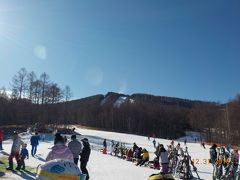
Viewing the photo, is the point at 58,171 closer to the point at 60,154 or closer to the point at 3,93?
the point at 60,154

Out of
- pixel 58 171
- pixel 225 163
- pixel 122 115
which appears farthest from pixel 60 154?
pixel 122 115

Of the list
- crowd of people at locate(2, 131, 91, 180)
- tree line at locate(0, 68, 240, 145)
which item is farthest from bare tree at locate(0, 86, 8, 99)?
crowd of people at locate(2, 131, 91, 180)

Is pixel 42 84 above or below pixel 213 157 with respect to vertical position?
above

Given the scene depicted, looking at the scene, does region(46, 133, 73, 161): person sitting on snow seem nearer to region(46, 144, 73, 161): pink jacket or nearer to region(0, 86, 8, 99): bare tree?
region(46, 144, 73, 161): pink jacket

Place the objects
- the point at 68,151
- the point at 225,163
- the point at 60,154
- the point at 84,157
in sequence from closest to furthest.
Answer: the point at 60,154 < the point at 68,151 < the point at 84,157 < the point at 225,163

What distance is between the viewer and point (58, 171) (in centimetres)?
631

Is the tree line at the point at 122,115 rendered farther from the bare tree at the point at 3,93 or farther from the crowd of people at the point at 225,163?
the crowd of people at the point at 225,163

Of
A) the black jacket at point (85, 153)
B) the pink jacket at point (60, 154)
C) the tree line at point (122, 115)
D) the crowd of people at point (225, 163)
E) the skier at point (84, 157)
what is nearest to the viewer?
the pink jacket at point (60, 154)

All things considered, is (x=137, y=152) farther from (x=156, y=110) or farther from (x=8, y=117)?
(x=156, y=110)

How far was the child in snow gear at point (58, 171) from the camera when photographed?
20.6 ft

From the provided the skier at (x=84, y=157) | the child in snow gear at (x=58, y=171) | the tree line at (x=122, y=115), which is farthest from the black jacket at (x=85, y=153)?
the tree line at (x=122, y=115)

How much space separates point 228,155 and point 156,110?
13418cm

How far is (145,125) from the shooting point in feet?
461

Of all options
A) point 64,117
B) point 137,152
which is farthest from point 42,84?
point 137,152
